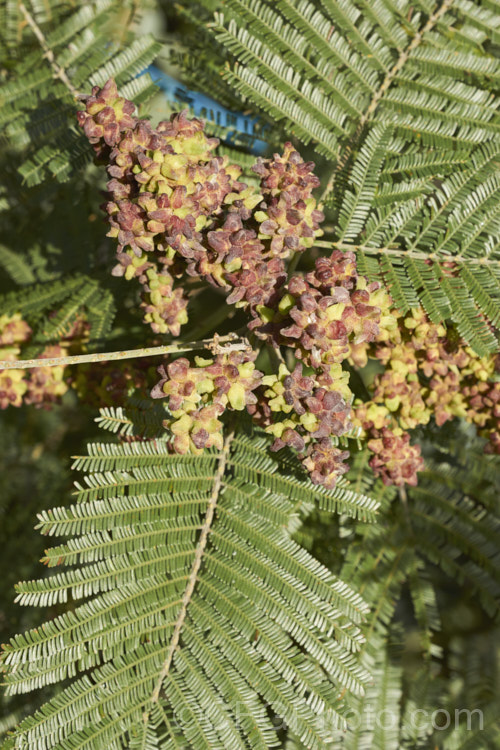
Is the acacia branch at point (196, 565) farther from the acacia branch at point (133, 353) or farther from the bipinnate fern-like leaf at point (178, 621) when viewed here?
the acacia branch at point (133, 353)

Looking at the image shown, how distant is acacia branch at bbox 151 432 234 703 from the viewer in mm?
1185

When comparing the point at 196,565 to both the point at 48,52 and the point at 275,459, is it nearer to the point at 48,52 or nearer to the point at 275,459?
the point at 275,459

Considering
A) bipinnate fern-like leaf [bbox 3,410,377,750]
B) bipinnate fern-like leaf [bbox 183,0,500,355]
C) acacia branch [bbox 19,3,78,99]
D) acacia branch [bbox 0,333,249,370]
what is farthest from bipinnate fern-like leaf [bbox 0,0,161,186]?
bipinnate fern-like leaf [bbox 3,410,377,750]

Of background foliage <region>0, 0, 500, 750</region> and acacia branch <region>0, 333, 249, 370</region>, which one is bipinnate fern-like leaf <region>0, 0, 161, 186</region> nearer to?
background foliage <region>0, 0, 500, 750</region>

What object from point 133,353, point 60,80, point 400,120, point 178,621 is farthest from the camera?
point 60,80

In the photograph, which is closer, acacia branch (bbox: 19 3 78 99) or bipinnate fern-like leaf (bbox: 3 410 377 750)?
bipinnate fern-like leaf (bbox: 3 410 377 750)

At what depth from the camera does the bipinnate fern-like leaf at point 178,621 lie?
1.12 meters

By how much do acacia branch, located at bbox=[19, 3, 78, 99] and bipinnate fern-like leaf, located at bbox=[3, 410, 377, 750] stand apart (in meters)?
0.95

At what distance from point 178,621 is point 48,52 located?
4.67 feet

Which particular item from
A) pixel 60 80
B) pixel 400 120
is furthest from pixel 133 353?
pixel 60 80

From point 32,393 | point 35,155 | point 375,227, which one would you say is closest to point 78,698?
point 32,393

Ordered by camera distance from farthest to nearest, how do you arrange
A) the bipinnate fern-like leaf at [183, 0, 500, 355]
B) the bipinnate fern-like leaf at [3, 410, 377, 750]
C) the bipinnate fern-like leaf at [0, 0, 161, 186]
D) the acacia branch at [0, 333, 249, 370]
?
the bipinnate fern-like leaf at [0, 0, 161, 186] → the bipinnate fern-like leaf at [183, 0, 500, 355] → the bipinnate fern-like leaf at [3, 410, 377, 750] → the acacia branch at [0, 333, 249, 370]

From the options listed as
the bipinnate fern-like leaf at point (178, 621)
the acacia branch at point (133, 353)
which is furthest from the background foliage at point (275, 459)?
the acacia branch at point (133, 353)

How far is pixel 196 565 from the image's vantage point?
1.25 m
